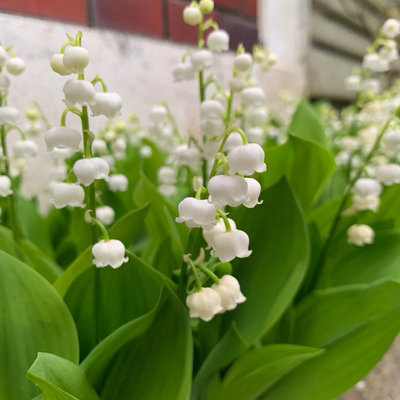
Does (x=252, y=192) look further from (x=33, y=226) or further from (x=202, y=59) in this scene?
(x=33, y=226)

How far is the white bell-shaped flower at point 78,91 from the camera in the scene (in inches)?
10.5

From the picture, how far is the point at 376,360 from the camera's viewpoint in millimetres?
424

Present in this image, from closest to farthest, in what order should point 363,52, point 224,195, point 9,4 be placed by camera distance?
1. point 224,195
2. point 9,4
3. point 363,52

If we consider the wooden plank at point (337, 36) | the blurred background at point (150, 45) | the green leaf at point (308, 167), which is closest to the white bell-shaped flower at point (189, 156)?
the green leaf at point (308, 167)

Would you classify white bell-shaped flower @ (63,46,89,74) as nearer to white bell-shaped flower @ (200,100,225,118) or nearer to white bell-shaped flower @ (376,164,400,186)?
white bell-shaped flower @ (200,100,225,118)

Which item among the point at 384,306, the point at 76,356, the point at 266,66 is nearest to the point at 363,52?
the point at 266,66

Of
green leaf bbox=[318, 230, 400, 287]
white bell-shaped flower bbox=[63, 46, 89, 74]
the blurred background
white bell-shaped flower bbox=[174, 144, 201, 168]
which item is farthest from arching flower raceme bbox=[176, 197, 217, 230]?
the blurred background

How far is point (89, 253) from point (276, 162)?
32cm

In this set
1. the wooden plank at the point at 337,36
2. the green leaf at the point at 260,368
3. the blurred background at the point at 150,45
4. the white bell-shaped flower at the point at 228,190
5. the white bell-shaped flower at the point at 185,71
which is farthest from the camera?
the wooden plank at the point at 337,36

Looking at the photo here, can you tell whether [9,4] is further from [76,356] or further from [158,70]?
[76,356]

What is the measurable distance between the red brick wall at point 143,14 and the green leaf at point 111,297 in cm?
67

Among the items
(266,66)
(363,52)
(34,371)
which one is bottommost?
(363,52)

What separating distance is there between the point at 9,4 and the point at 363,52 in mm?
3097

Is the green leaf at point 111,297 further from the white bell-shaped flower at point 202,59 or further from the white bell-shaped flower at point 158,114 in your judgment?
the white bell-shaped flower at point 158,114
